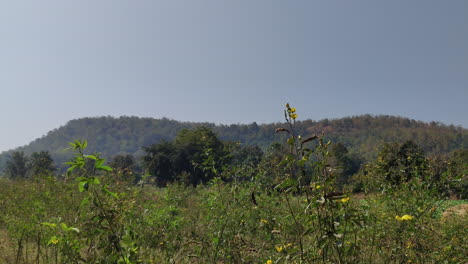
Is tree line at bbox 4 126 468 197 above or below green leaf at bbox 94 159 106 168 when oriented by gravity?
below

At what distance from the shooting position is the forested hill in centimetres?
6456

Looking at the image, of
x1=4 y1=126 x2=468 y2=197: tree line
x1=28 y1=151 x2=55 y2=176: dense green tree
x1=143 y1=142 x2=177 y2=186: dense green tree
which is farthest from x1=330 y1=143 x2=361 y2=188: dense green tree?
x1=143 y1=142 x2=177 y2=186: dense green tree

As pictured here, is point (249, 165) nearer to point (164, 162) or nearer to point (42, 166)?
point (42, 166)

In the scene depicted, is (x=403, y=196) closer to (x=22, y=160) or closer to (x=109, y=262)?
(x=109, y=262)

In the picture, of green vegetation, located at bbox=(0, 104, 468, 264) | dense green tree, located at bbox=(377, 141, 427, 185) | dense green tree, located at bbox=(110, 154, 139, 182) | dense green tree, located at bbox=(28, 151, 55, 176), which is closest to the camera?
green vegetation, located at bbox=(0, 104, 468, 264)

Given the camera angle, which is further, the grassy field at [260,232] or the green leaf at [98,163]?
the grassy field at [260,232]

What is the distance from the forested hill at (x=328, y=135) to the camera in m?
64.6

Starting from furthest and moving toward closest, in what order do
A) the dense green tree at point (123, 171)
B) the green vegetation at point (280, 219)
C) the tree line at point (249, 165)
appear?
the dense green tree at point (123, 171) < the tree line at point (249, 165) < the green vegetation at point (280, 219)

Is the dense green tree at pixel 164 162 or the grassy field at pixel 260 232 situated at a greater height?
the grassy field at pixel 260 232

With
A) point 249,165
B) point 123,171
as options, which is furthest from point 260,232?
point 123,171

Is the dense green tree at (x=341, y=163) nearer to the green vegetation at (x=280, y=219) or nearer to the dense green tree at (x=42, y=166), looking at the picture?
the green vegetation at (x=280, y=219)

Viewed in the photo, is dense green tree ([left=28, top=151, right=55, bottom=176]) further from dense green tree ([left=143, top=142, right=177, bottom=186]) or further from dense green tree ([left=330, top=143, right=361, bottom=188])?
dense green tree ([left=143, top=142, right=177, bottom=186])

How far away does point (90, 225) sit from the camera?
5.18 ft

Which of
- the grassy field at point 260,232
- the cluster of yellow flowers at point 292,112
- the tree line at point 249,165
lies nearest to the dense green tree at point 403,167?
the tree line at point 249,165
